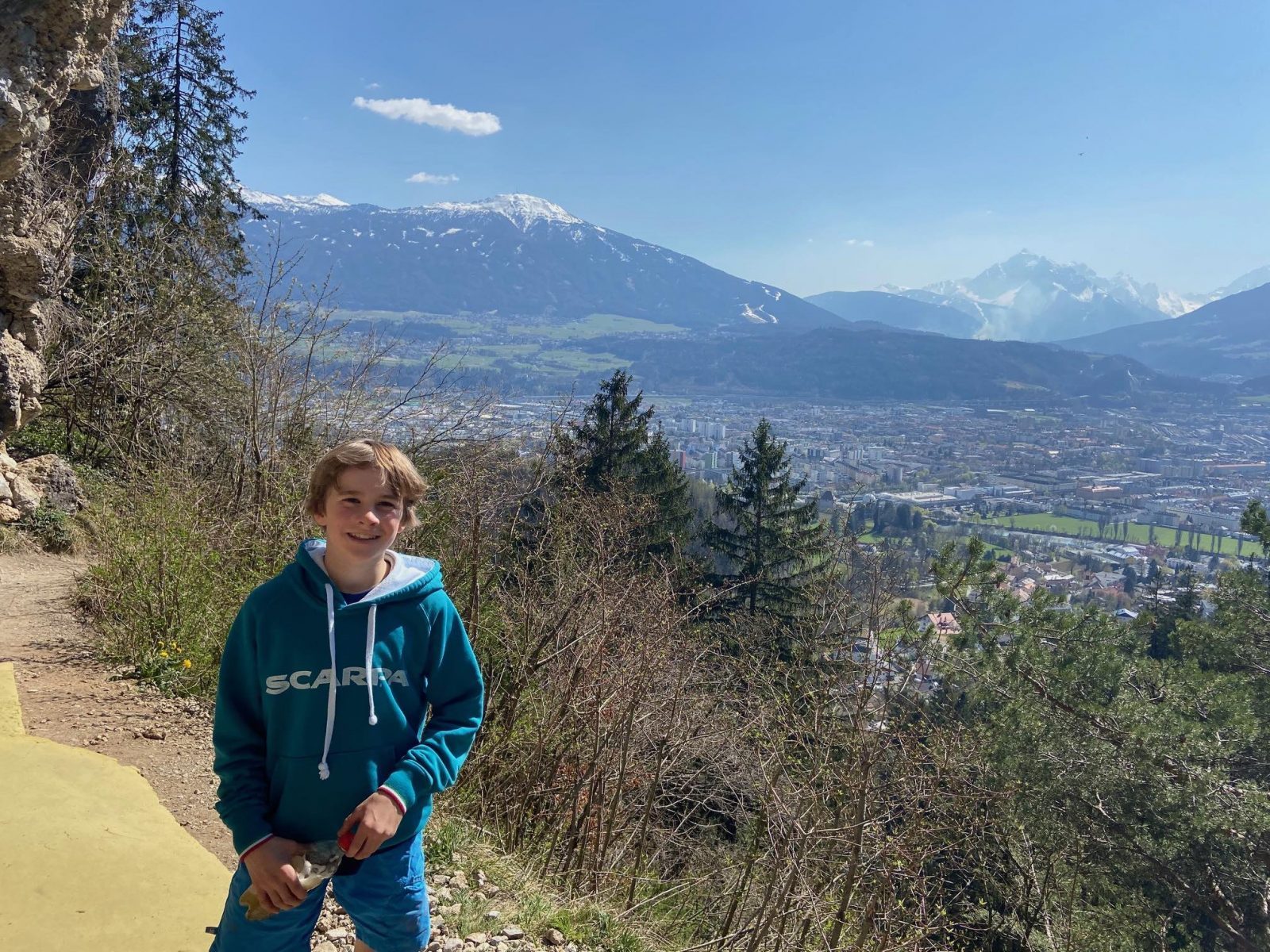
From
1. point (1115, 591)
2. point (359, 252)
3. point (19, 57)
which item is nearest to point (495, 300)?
point (359, 252)

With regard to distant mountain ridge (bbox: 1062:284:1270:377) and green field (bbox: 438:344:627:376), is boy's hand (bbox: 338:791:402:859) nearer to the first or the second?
green field (bbox: 438:344:627:376)

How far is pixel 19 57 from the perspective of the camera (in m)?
5.35

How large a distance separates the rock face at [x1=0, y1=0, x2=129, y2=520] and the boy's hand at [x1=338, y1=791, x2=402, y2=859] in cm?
623

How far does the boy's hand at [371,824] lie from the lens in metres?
1.48

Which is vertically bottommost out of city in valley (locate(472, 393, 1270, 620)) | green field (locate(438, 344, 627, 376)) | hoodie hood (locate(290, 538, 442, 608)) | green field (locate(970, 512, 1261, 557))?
green field (locate(970, 512, 1261, 557))

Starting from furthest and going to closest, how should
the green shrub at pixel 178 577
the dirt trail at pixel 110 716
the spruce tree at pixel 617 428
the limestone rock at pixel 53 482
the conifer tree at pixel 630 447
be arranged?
the spruce tree at pixel 617 428 < the conifer tree at pixel 630 447 < the limestone rock at pixel 53 482 < the green shrub at pixel 178 577 < the dirt trail at pixel 110 716

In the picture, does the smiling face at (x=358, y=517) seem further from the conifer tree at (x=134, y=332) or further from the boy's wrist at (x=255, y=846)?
the conifer tree at (x=134, y=332)

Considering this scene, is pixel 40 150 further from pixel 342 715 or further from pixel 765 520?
pixel 765 520

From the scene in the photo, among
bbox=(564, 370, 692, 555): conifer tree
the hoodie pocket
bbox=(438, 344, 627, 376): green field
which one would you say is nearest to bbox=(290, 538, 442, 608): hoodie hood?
the hoodie pocket

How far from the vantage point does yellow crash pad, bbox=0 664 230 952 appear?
230cm

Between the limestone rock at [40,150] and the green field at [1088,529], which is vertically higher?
the limestone rock at [40,150]

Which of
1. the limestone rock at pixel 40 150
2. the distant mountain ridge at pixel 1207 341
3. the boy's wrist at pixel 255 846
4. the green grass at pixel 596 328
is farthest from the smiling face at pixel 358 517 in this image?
the distant mountain ridge at pixel 1207 341

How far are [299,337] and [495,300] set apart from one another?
628ft

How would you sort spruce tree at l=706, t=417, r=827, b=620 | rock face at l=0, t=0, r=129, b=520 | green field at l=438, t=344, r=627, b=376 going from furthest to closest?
green field at l=438, t=344, r=627, b=376 → spruce tree at l=706, t=417, r=827, b=620 → rock face at l=0, t=0, r=129, b=520
